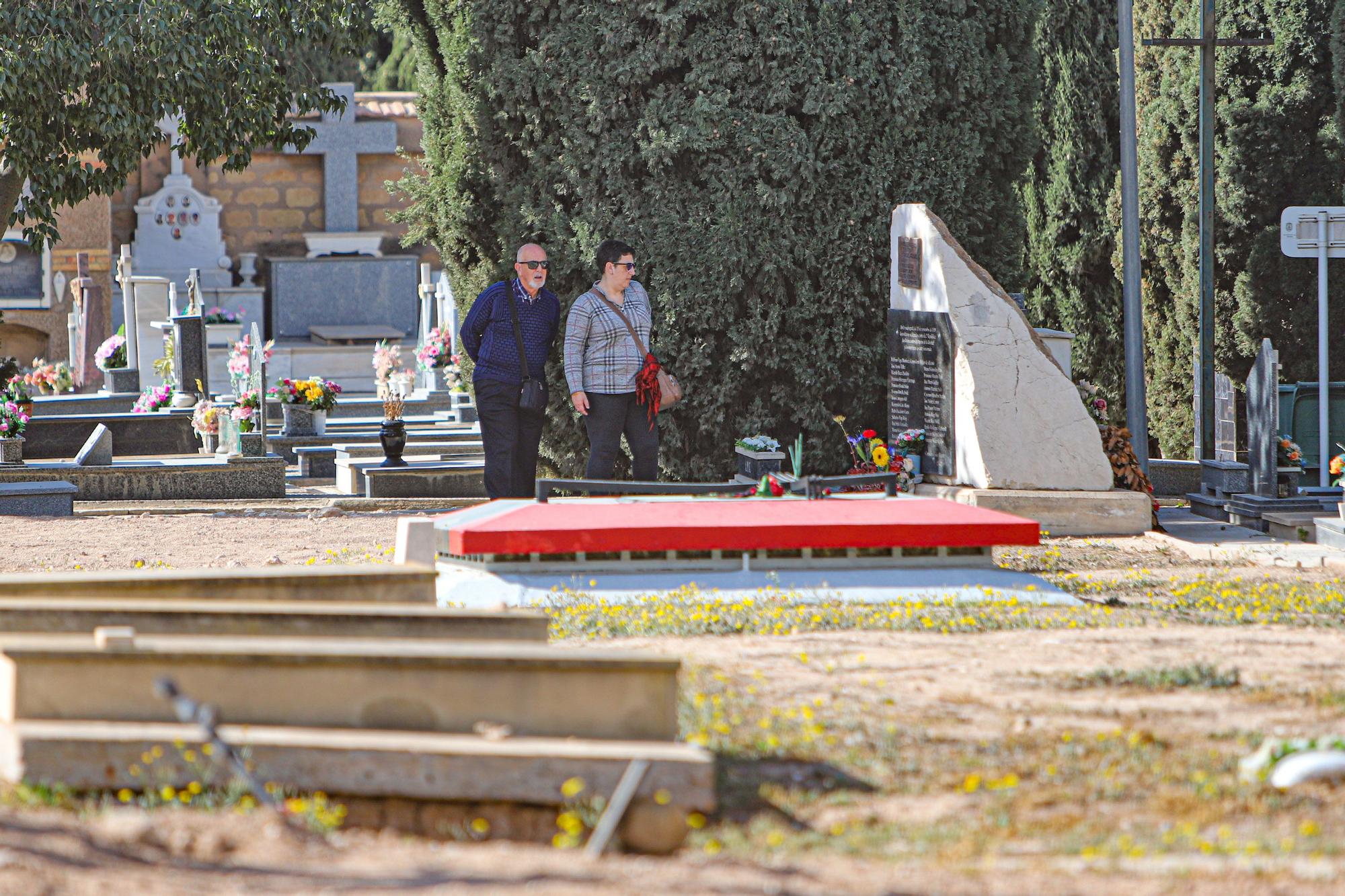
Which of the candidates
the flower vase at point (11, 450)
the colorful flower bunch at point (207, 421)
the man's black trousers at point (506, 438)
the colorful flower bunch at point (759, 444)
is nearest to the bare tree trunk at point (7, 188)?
the flower vase at point (11, 450)

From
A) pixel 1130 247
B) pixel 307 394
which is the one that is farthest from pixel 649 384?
pixel 307 394

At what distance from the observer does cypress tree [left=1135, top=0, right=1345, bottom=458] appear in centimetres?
1588

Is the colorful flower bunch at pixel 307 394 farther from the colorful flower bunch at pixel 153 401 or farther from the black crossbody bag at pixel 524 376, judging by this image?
the black crossbody bag at pixel 524 376

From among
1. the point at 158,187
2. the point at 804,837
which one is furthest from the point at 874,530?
the point at 158,187

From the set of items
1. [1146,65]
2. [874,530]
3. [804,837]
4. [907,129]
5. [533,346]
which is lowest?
[804,837]

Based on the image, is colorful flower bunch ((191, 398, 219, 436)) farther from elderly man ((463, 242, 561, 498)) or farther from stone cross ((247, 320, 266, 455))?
elderly man ((463, 242, 561, 498))

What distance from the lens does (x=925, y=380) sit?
33.8ft

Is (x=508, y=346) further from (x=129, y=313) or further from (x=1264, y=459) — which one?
(x=129, y=313)

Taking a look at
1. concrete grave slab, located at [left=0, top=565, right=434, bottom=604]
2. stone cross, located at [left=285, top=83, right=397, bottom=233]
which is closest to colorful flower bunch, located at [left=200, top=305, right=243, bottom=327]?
stone cross, located at [left=285, top=83, right=397, bottom=233]

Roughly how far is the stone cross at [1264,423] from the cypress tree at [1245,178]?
17.9ft

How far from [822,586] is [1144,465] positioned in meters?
4.36

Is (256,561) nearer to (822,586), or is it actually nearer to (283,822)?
(822,586)

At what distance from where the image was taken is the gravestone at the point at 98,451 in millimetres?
12883

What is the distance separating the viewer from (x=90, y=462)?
12.9 meters
